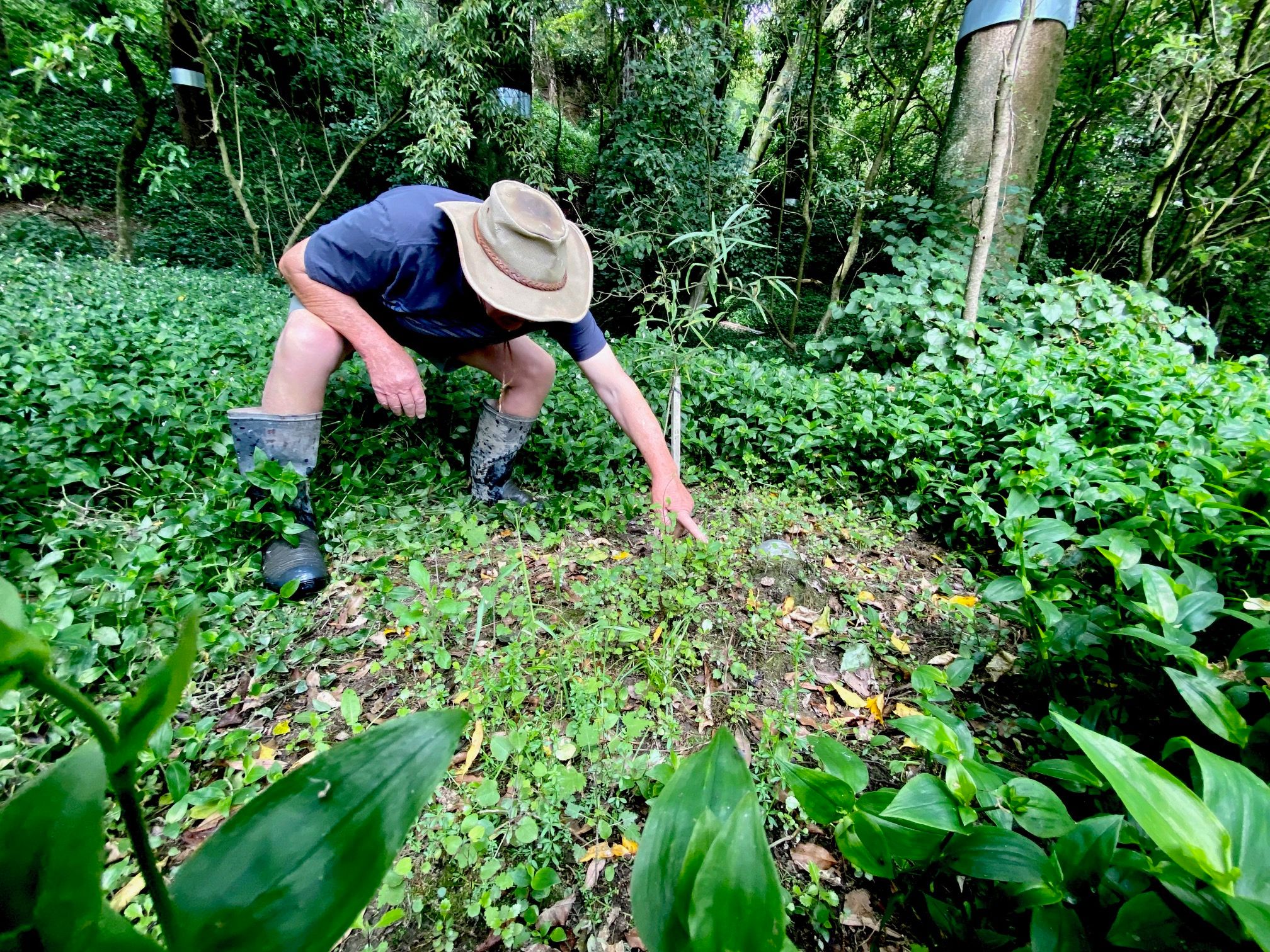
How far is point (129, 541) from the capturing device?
1830mm

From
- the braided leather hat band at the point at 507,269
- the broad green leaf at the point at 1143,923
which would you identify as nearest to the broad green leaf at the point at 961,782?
the broad green leaf at the point at 1143,923

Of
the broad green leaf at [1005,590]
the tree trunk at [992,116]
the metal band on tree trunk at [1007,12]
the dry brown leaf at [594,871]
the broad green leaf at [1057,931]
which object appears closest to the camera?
the broad green leaf at [1057,931]

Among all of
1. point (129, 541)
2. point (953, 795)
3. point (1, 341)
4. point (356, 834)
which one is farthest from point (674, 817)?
point (1, 341)

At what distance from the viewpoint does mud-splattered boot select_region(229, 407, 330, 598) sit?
1.88m

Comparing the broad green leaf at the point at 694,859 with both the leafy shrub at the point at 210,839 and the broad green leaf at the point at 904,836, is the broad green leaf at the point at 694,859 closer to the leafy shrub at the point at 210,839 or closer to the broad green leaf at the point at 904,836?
the leafy shrub at the point at 210,839

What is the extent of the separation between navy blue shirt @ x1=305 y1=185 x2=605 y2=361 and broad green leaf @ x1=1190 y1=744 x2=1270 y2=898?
1.91 m

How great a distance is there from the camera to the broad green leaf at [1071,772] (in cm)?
110

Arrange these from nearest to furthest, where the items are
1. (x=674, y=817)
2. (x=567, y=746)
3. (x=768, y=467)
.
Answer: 1. (x=674, y=817)
2. (x=567, y=746)
3. (x=768, y=467)

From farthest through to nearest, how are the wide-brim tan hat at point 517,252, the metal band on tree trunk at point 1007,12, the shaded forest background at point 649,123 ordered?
the shaded forest background at point 649,123
the metal band on tree trunk at point 1007,12
the wide-brim tan hat at point 517,252

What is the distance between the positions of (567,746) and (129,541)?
162 cm

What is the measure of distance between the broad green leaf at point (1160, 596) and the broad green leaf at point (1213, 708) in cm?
19

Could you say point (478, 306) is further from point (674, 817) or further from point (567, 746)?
point (674, 817)

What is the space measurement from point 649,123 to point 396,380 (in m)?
4.77

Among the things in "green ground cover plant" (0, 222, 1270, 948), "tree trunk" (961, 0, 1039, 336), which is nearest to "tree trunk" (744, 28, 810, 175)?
"tree trunk" (961, 0, 1039, 336)
